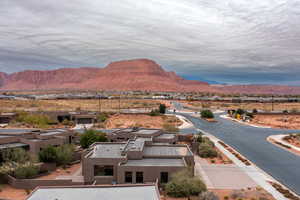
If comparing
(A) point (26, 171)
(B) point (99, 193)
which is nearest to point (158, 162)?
(B) point (99, 193)

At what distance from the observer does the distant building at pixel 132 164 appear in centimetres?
2380

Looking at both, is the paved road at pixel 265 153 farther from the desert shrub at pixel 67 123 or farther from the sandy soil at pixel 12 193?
the desert shrub at pixel 67 123

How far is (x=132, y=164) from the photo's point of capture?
2481cm

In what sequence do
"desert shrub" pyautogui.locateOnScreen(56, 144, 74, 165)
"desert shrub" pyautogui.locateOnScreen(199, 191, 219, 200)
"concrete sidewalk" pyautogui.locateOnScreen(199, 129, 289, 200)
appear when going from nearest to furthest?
A: 1. "desert shrub" pyautogui.locateOnScreen(199, 191, 219, 200)
2. "concrete sidewalk" pyautogui.locateOnScreen(199, 129, 289, 200)
3. "desert shrub" pyautogui.locateOnScreen(56, 144, 74, 165)

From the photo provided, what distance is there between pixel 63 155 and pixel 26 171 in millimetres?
5711

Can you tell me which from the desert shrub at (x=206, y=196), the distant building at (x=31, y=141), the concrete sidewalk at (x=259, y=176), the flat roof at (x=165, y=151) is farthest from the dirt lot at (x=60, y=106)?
the desert shrub at (x=206, y=196)

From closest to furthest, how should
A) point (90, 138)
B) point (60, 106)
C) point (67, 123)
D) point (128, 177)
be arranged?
point (128, 177) → point (90, 138) → point (67, 123) → point (60, 106)

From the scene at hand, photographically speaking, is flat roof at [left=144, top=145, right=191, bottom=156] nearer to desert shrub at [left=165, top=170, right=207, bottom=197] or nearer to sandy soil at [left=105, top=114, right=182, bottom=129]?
desert shrub at [left=165, top=170, right=207, bottom=197]

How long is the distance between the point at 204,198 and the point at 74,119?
174ft

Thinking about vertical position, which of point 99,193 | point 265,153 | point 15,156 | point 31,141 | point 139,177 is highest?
point 31,141

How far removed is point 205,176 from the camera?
2770 cm

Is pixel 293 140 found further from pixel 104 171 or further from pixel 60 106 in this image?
pixel 60 106

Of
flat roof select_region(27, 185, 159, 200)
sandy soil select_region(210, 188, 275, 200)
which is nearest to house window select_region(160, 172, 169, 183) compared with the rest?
sandy soil select_region(210, 188, 275, 200)

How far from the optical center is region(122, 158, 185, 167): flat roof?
24.8 metres
